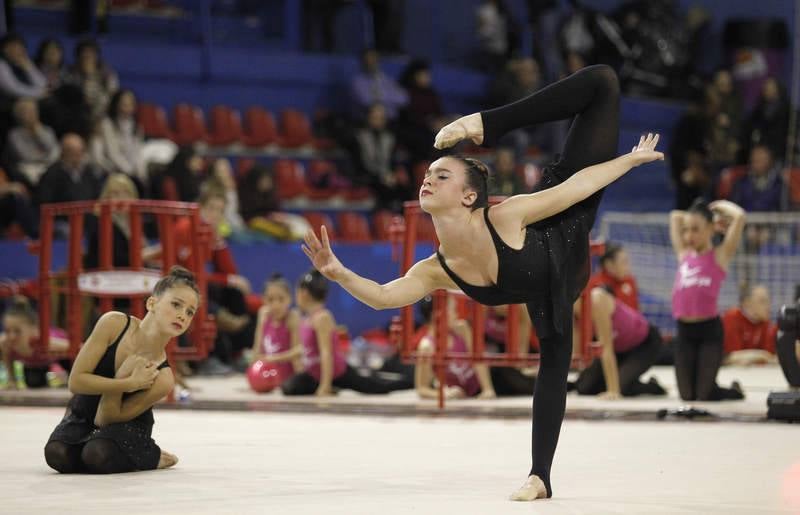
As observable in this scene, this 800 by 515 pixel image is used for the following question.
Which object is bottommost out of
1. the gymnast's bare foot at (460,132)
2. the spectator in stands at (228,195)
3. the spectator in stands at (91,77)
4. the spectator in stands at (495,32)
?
the gymnast's bare foot at (460,132)

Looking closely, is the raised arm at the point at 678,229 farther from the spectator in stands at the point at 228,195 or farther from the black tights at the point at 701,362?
the spectator in stands at the point at 228,195

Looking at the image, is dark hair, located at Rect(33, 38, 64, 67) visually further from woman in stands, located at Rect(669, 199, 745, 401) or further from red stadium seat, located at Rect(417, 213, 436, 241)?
woman in stands, located at Rect(669, 199, 745, 401)

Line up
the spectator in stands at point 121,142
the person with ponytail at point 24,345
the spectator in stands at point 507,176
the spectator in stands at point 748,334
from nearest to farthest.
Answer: the person with ponytail at point 24,345 < the spectator in stands at point 748,334 < the spectator in stands at point 121,142 < the spectator in stands at point 507,176

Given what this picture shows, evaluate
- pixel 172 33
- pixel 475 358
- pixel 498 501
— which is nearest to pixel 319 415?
pixel 475 358

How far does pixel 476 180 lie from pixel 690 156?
34.5 feet

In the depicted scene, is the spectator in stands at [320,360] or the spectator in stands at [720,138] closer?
the spectator in stands at [320,360]

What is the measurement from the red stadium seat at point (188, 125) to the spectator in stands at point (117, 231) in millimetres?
3957

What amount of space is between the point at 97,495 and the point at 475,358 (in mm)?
3372

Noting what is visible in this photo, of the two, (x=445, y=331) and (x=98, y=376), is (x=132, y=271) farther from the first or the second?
(x=98, y=376)

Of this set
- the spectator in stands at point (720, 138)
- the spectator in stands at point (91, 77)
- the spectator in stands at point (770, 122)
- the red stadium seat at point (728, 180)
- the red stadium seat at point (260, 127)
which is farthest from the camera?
the spectator in stands at point (720, 138)

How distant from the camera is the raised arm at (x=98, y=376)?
16.2ft

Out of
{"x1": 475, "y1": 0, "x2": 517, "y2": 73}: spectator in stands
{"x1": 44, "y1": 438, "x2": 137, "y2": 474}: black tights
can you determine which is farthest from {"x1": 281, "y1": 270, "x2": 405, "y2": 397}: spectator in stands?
{"x1": 475, "y1": 0, "x2": 517, "y2": 73}: spectator in stands

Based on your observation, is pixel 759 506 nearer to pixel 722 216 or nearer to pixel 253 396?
pixel 722 216

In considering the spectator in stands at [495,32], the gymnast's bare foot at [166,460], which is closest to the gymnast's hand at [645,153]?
the gymnast's bare foot at [166,460]
